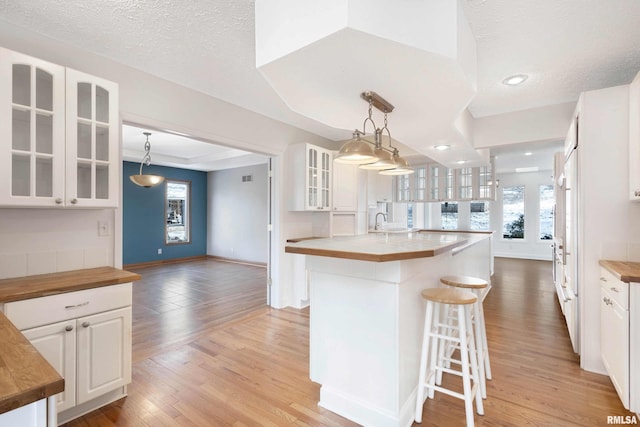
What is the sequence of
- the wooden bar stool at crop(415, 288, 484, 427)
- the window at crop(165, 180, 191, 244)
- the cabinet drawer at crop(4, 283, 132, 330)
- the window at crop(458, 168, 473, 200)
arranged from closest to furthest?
the cabinet drawer at crop(4, 283, 132, 330), the wooden bar stool at crop(415, 288, 484, 427), the window at crop(458, 168, 473, 200), the window at crop(165, 180, 191, 244)

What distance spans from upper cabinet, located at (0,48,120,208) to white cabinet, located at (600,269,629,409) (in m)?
3.45

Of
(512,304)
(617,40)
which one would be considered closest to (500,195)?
(512,304)

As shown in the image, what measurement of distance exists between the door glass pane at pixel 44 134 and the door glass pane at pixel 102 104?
11.0 inches

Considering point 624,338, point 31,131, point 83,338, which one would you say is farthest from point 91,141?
point 624,338

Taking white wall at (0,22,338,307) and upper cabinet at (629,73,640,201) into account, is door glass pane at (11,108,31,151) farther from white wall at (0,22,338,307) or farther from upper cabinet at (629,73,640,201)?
upper cabinet at (629,73,640,201)

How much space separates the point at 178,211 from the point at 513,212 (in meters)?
9.19

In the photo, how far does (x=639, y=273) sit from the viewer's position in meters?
1.95

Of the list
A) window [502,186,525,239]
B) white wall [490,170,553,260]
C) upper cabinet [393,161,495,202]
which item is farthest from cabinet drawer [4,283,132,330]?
window [502,186,525,239]

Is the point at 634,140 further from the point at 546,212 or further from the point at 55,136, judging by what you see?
the point at 546,212

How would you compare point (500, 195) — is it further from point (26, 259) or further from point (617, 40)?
point (26, 259)

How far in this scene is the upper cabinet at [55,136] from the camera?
1831 millimetres

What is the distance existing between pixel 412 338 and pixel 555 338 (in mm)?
2148

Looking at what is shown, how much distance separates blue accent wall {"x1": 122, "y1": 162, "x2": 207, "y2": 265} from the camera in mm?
7039

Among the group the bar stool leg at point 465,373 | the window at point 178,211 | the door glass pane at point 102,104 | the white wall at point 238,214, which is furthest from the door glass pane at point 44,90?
the window at point 178,211
